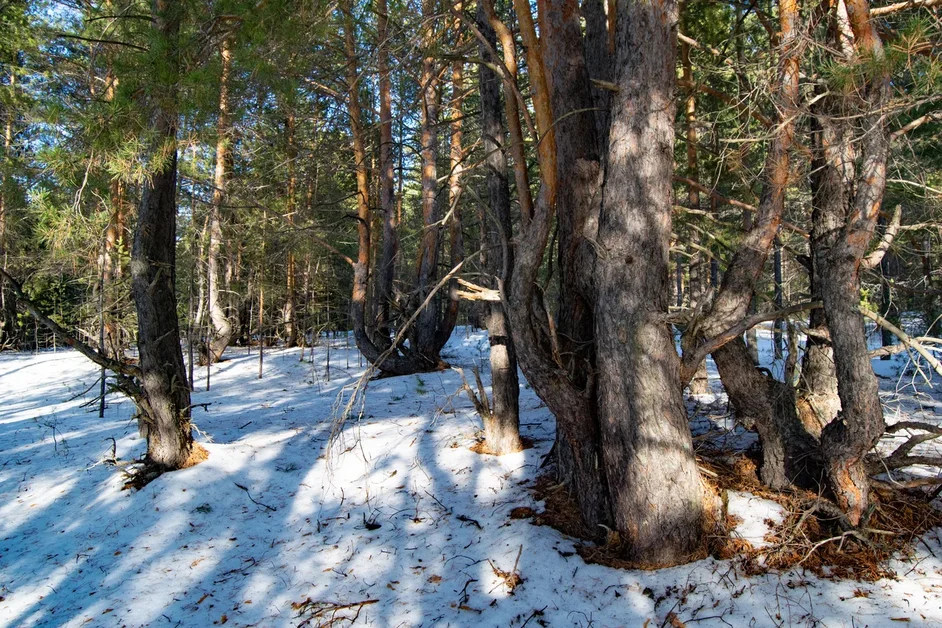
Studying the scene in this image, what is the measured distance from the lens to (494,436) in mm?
6312

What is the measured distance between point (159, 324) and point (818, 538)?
6533 millimetres

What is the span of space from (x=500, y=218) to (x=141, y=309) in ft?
13.5

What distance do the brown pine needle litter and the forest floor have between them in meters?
0.08

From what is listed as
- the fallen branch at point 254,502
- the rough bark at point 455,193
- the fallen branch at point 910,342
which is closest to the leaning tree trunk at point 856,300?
the fallen branch at point 910,342

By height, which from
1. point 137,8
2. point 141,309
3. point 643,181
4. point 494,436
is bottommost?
point 494,436

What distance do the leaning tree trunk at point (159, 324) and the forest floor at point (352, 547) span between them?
1.48 ft

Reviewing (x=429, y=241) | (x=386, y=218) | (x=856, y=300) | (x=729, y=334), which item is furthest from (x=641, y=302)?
(x=386, y=218)

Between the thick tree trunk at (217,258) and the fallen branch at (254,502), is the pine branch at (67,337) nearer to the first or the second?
the fallen branch at (254,502)

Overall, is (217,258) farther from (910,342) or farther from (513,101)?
(910,342)

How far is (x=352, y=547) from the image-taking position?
193 inches

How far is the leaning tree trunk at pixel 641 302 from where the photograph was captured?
3.90 meters

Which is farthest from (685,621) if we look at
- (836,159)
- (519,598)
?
(836,159)

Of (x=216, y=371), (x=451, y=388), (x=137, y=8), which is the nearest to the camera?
(x=137, y=8)

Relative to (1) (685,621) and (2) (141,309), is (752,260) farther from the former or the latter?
(2) (141,309)
